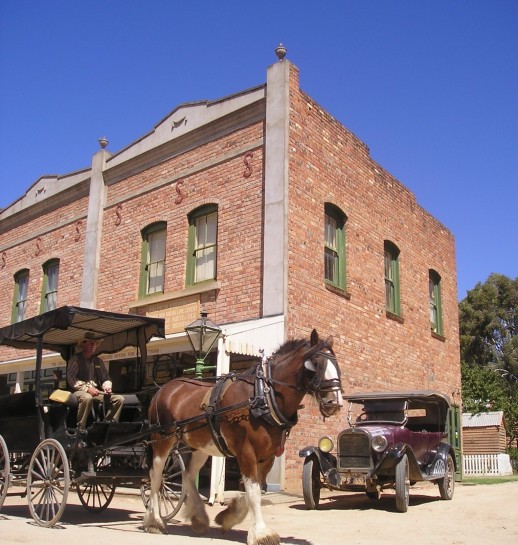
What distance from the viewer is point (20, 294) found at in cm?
2039

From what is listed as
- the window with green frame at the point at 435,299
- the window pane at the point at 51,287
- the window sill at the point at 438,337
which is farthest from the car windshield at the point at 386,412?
the window pane at the point at 51,287

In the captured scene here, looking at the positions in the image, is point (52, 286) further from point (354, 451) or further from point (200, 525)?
point (200, 525)

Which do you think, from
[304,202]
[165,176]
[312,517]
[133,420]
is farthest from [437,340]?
[133,420]

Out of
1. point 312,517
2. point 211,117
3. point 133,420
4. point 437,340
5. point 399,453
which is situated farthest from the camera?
point 437,340

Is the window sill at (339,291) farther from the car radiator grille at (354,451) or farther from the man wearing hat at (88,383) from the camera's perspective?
the man wearing hat at (88,383)

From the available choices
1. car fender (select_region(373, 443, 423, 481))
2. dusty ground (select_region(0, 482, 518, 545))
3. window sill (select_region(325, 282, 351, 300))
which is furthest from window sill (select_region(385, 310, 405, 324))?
car fender (select_region(373, 443, 423, 481))

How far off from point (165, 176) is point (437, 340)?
30.1ft

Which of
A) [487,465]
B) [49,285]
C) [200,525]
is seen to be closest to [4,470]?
[200,525]

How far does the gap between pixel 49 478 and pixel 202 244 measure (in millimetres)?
7995

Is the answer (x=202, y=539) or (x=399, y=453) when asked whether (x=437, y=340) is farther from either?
(x=202, y=539)

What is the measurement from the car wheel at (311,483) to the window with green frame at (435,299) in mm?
9921

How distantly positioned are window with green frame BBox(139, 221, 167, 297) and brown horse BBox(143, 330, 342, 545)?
8.17m

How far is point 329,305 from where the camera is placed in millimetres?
14352

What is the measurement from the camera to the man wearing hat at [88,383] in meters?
8.21
